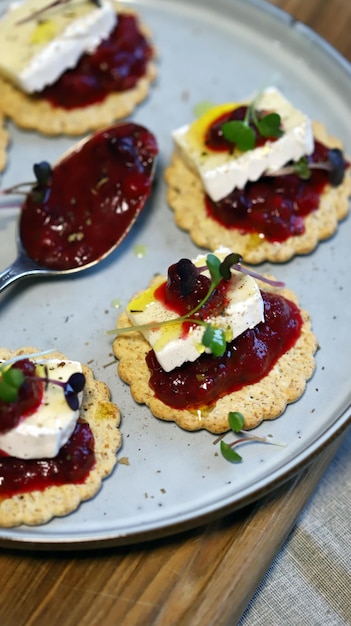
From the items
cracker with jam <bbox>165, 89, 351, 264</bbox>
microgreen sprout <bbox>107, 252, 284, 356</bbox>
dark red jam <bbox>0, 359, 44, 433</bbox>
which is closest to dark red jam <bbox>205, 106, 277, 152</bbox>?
cracker with jam <bbox>165, 89, 351, 264</bbox>

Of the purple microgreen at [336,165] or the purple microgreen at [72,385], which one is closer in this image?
the purple microgreen at [72,385]

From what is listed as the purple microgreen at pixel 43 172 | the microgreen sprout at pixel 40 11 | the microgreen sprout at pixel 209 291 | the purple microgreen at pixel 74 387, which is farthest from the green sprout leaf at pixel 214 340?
the microgreen sprout at pixel 40 11

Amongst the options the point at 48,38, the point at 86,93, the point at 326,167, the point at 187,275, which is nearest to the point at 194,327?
the point at 187,275

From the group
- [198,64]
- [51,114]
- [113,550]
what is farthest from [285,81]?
[113,550]

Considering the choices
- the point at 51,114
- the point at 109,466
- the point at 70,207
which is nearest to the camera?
the point at 109,466

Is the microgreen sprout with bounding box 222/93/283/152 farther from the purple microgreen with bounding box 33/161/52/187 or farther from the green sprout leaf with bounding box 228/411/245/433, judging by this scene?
the green sprout leaf with bounding box 228/411/245/433

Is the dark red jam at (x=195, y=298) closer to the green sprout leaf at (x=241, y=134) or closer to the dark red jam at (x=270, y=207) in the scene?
the dark red jam at (x=270, y=207)

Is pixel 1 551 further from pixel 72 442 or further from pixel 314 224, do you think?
pixel 314 224
